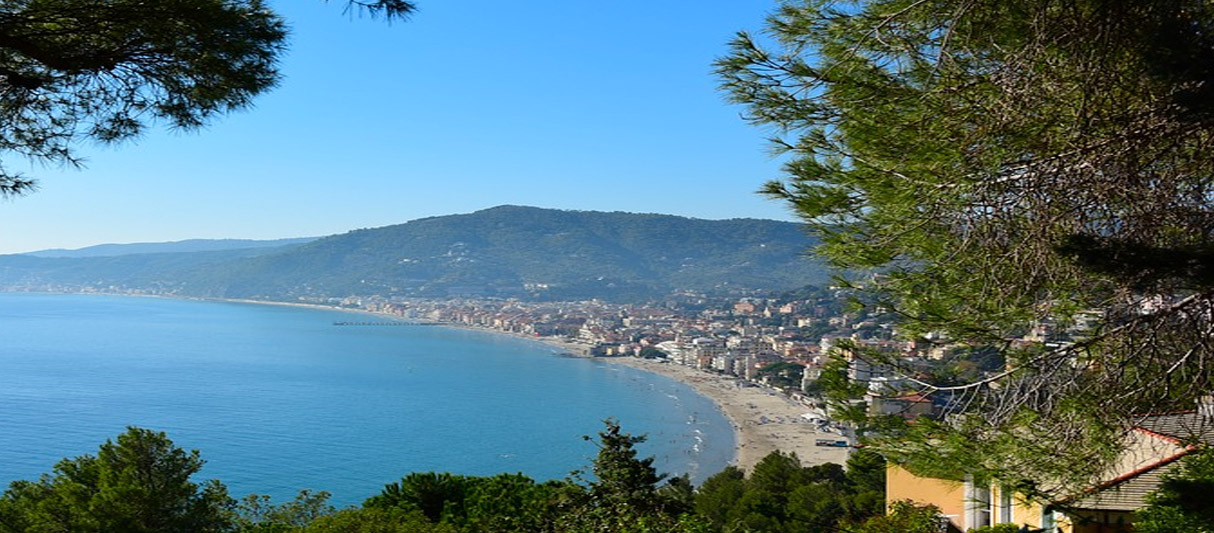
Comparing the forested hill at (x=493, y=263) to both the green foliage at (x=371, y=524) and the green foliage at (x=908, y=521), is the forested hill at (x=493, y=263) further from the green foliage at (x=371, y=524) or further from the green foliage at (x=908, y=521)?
the green foliage at (x=371, y=524)

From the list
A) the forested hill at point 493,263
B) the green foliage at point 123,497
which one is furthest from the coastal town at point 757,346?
the forested hill at point 493,263

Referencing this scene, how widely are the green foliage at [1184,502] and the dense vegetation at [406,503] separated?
38.5 inches

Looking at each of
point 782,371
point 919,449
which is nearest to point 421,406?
point 782,371

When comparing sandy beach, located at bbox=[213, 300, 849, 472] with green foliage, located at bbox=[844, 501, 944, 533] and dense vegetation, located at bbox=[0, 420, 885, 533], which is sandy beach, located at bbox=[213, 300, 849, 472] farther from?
green foliage, located at bbox=[844, 501, 944, 533]

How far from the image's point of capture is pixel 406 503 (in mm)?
7312

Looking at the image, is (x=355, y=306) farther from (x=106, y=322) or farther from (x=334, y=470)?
(x=334, y=470)

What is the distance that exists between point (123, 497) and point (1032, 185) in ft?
24.7

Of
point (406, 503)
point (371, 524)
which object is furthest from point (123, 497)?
point (371, 524)

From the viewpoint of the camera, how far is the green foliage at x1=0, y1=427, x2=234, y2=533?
7316 mm

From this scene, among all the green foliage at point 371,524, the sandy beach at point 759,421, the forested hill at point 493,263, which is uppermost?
the forested hill at point 493,263

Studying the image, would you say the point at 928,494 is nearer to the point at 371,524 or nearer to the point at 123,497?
the point at 371,524

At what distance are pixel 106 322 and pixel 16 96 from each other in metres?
74.1

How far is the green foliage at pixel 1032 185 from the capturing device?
76.5 inches

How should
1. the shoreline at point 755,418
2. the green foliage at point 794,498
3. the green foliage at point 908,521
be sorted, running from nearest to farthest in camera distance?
1. the green foliage at point 908,521
2. the green foliage at point 794,498
3. the shoreline at point 755,418
